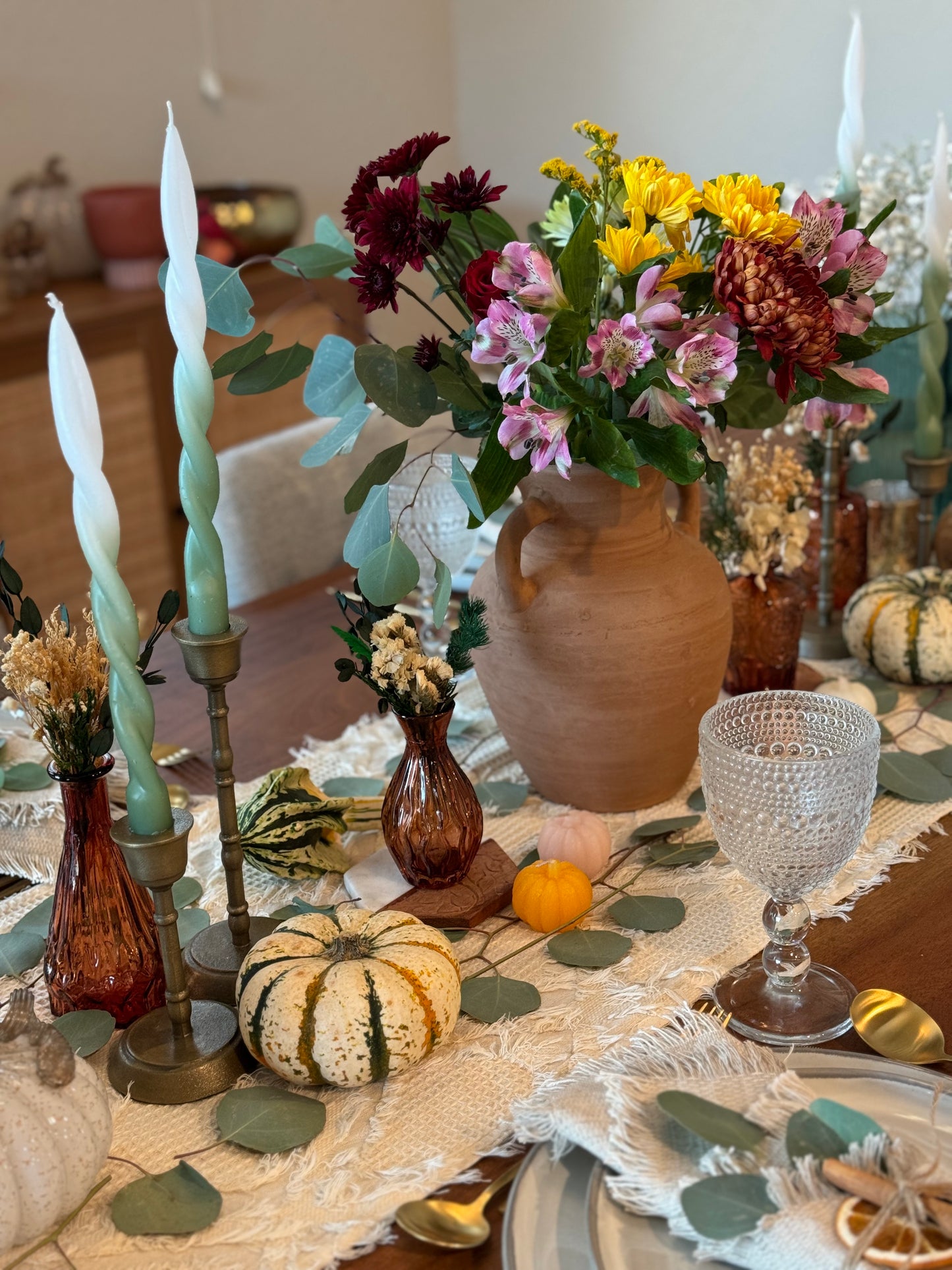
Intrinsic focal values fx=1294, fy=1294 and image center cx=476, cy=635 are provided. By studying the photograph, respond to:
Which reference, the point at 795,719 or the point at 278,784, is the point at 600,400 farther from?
the point at 278,784

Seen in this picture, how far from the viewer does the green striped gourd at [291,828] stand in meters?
0.94

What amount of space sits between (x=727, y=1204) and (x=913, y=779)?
527 millimetres

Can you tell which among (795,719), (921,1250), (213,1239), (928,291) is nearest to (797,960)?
(795,719)

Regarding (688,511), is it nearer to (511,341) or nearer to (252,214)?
(511,341)

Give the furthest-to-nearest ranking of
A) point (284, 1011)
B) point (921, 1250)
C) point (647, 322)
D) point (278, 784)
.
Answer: point (278, 784), point (647, 322), point (284, 1011), point (921, 1250)

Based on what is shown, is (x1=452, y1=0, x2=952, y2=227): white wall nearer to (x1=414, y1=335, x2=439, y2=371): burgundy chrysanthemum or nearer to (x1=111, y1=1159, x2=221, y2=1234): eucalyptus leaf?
(x1=414, y1=335, x2=439, y2=371): burgundy chrysanthemum

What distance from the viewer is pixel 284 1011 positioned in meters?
0.70

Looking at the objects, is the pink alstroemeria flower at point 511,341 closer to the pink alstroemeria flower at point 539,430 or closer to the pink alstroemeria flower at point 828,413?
the pink alstroemeria flower at point 539,430

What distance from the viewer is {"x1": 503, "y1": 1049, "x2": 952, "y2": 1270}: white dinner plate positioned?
591 mm

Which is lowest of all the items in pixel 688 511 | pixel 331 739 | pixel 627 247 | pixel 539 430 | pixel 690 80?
pixel 331 739

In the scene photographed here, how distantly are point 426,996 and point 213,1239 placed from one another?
164 mm

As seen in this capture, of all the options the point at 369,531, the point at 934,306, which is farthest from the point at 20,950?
the point at 934,306

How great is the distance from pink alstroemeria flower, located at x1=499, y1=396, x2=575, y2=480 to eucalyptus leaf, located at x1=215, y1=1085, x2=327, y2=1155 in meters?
0.41

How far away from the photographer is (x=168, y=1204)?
644 millimetres
